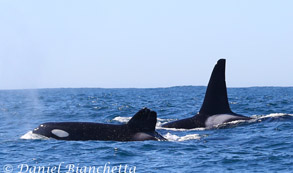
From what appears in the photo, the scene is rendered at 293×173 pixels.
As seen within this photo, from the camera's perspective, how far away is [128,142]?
49.4ft

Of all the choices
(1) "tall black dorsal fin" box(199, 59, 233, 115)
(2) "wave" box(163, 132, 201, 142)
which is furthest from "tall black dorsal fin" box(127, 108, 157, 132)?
(1) "tall black dorsal fin" box(199, 59, 233, 115)

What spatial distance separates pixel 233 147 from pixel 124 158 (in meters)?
3.12

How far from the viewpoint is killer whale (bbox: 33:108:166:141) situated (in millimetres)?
15297

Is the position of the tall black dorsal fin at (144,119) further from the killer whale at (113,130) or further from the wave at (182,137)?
the wave at (182,137)

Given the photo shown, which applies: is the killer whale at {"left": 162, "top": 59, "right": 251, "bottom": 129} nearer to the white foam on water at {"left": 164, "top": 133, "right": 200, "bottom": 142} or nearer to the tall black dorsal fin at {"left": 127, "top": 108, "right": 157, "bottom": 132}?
the white foam on water at {"left": 164, "top": 133, "right": 200, "bottom": 142}

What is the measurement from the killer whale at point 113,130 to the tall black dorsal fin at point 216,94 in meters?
4.88

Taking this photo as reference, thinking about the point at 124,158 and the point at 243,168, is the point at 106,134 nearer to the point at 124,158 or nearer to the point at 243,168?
the point at 124,158

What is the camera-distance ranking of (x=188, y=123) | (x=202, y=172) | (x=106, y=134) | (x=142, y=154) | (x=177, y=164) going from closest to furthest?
(x=202, y=172) → (x=177, y=164) → (x=142, y=154) → (x=106, y=134) → (x=188, y=123)

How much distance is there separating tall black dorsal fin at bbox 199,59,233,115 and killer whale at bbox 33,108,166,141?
4.88m

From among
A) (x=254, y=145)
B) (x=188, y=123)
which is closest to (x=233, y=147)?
(x=254, y=145)

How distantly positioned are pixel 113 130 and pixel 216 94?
5.81 meters

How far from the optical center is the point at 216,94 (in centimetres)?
2020

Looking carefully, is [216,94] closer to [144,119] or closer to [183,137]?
[183,137]

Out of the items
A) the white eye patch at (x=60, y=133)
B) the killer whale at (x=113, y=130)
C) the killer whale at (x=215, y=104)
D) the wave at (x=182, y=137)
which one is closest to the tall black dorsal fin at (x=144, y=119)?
the killer whale at (x=113, y=130)
